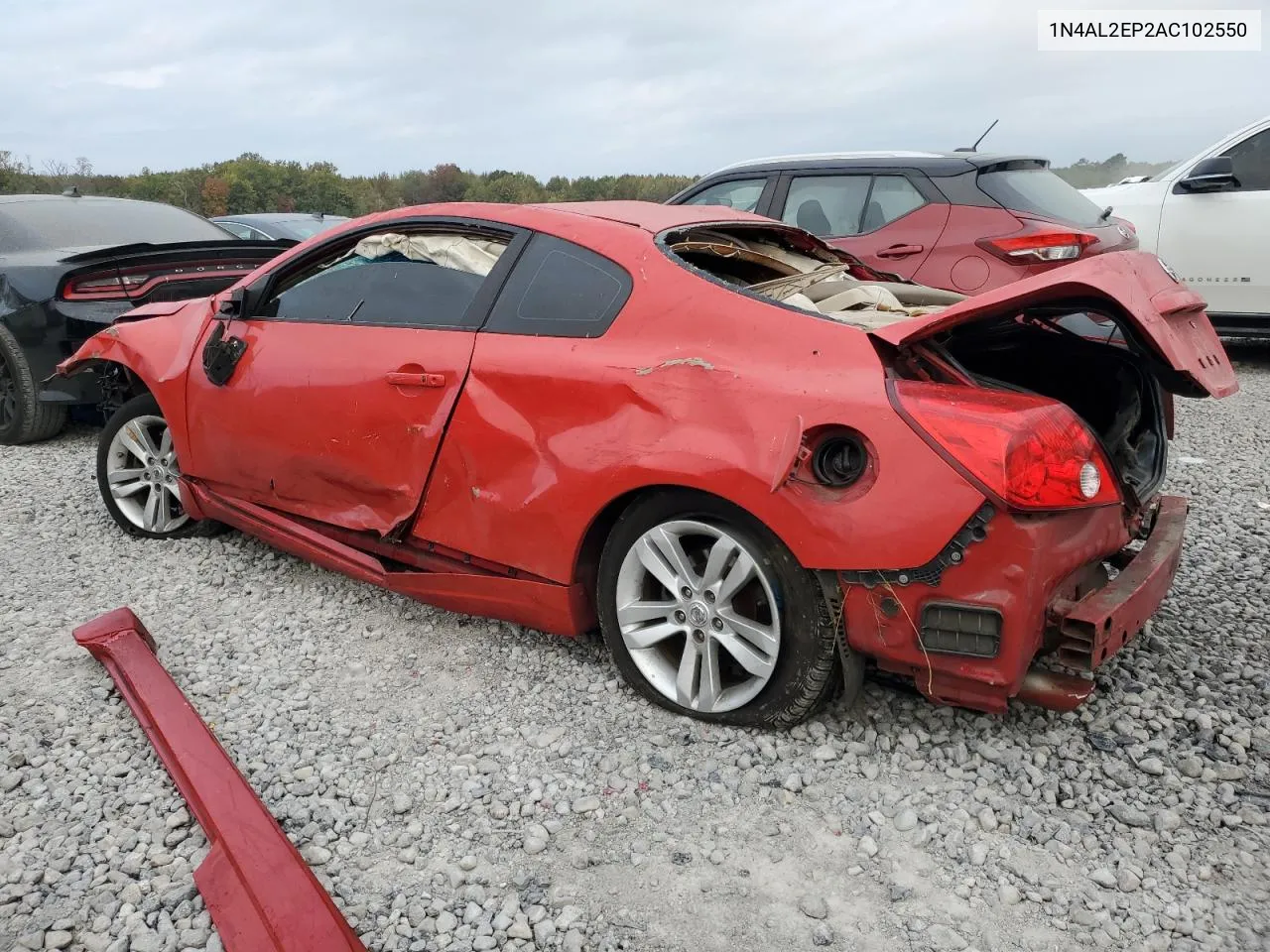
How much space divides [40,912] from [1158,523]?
3137mm

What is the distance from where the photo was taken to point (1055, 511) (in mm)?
2252

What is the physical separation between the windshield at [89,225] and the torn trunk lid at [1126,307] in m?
5.34

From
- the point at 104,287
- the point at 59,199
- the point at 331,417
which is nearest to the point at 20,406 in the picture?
the point at 104,287

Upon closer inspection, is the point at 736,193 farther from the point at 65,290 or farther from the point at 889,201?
the point at 65,290

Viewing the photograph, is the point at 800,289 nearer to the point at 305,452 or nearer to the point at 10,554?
the point at 305,452

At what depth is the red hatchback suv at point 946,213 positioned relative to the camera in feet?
18.5

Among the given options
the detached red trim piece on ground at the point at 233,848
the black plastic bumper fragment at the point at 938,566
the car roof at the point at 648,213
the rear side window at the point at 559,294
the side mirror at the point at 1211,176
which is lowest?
the detached red trim piece on ground at the point at 233,848

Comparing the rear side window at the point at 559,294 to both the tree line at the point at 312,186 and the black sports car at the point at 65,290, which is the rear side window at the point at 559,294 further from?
the tree line at the point at 312,186

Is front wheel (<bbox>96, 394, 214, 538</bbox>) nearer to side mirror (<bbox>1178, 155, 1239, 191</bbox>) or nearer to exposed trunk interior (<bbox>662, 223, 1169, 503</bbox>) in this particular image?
exposed trunk interior (<bbox>662, 223, 1169, 503</bbox>)

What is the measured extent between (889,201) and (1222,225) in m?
3.02

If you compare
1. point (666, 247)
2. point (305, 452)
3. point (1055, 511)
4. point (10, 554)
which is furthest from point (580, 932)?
point (10, 554)

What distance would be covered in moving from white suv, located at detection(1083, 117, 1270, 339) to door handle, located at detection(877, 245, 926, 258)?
243cm

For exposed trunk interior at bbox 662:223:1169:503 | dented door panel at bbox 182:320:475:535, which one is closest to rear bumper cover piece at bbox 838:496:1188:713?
exposed trunk interior at bbox 662:223:1169:503

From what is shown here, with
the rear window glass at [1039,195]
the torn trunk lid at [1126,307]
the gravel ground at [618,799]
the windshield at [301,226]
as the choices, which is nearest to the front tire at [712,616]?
the gravel ground at [618,799]
